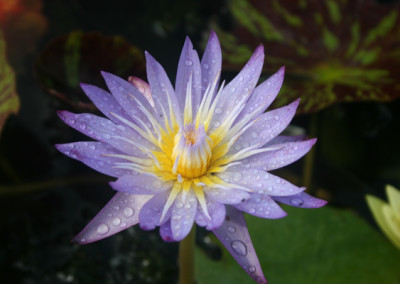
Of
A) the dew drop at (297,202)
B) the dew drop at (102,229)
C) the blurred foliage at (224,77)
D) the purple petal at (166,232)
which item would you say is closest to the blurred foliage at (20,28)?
the blurred foliage at (224,77)

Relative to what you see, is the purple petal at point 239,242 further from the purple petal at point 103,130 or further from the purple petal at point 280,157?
the purple petal at point 103,130

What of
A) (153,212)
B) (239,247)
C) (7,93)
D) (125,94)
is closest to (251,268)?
(239,247)

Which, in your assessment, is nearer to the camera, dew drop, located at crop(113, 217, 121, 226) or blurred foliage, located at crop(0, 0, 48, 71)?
dew drop, located at crop(113, 217, 121, 226)

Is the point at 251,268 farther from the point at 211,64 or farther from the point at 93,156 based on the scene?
the point at 211,64

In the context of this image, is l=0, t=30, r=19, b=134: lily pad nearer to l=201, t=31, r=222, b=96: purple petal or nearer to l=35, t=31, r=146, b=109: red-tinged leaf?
l=35, t=31, r=146, b=109: red-tinged leaf

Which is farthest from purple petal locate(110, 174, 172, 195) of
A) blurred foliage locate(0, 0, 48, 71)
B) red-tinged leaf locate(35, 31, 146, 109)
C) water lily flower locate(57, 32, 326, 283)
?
blurred foliage locate(0, 0, 48, 71)

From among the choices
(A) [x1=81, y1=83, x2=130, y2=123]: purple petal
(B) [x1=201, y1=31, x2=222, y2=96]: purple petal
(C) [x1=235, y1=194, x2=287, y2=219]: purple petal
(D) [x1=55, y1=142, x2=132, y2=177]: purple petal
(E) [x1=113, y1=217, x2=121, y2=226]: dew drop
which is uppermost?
(B) [x1=201, y1=31, x2=222, y2=96]: purple petal

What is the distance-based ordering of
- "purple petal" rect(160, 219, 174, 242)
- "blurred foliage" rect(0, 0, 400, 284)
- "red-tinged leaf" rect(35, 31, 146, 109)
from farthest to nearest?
"red-tinged leaf" rect(35, 31, 146, 109) < "blurred foliage" rect(0, 0, 400, 284) < "purple petal" rect(160, 219, 174, 242)
